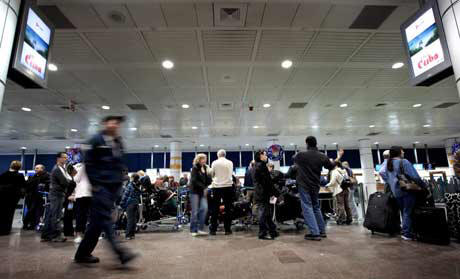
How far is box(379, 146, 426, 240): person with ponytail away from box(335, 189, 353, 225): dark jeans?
187 centimetres

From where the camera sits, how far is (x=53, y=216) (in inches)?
169

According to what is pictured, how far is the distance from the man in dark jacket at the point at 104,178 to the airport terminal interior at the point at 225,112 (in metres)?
0.01

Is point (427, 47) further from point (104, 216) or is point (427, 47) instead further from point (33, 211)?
point (33, 211)

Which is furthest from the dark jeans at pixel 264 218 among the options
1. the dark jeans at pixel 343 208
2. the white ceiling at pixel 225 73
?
the white ceiling at pixel 225 73

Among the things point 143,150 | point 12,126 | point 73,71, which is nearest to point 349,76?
point 73,71

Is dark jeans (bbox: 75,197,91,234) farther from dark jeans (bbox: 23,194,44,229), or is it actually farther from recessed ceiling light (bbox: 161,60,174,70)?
recessed ceiling light (bbox: 161,60,174,70)

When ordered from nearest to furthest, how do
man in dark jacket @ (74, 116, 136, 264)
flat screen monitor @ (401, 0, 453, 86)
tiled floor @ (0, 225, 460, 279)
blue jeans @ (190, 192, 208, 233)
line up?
tiled floor @ (0, 225, 460, 279)
man in dark jacket @ (74, 116, 136, 264)
flat screen monitor @ (401, 0, 453, 86)
blue jeans @ (190, 192, 208, 233)

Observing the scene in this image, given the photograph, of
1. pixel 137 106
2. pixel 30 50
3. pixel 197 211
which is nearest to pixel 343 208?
pixel 197 211

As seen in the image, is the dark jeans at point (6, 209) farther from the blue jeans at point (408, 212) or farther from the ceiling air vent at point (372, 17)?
the ceiling air vent at point (372, 17)

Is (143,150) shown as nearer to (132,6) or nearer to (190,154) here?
(190,154)

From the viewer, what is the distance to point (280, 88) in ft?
24.2

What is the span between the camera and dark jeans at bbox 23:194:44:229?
6.38 metres

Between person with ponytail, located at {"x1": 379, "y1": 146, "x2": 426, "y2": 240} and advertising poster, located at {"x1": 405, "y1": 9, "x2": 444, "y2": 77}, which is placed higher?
advertising poster, located at {"x1": 405, "y1": 9, "x2": 444, "y2": 77}

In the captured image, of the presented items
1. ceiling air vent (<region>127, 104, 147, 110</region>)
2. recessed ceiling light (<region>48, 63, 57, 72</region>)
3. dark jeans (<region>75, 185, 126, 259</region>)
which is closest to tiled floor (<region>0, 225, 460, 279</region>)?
dark jeans (<region>75, 185, 126, 259</region>)
